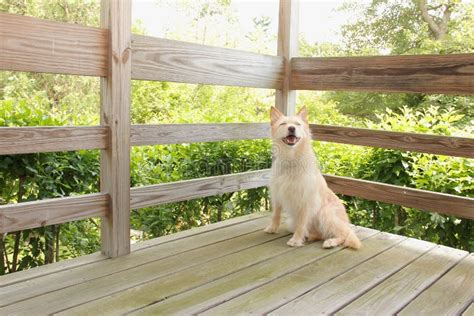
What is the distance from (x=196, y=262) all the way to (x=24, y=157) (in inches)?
54.1

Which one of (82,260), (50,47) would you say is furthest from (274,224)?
(50,47)

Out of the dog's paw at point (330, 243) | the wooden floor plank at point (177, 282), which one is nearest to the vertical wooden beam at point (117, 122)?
the wooden floor plank at point (177, 282)

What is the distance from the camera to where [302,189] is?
322 centimetres

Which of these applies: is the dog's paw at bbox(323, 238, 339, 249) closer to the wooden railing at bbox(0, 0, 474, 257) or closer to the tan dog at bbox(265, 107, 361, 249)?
the tan dog at bbox(265, 107, 361, 249)

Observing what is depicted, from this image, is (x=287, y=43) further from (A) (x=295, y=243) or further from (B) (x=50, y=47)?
(B) (x=50, y=47)

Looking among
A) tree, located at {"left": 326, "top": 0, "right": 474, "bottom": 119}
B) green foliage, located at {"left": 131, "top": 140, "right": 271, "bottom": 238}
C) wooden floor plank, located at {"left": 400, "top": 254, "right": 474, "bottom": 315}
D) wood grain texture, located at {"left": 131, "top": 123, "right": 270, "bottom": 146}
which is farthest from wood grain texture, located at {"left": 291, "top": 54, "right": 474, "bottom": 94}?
tree, located at {"left": 326, "top": 0, "right": 474, "bottom": 119}

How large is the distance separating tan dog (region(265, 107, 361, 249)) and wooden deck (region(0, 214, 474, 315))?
11 centimetres

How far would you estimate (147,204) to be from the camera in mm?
3061

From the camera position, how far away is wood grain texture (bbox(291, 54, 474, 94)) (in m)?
3.14

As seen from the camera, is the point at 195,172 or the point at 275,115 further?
the point at 195,172

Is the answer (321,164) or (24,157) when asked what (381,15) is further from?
(24,157)

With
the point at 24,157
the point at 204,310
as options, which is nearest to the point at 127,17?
the point at 24,157

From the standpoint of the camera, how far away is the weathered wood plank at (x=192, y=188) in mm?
3023

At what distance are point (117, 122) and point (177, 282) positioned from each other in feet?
3.47
